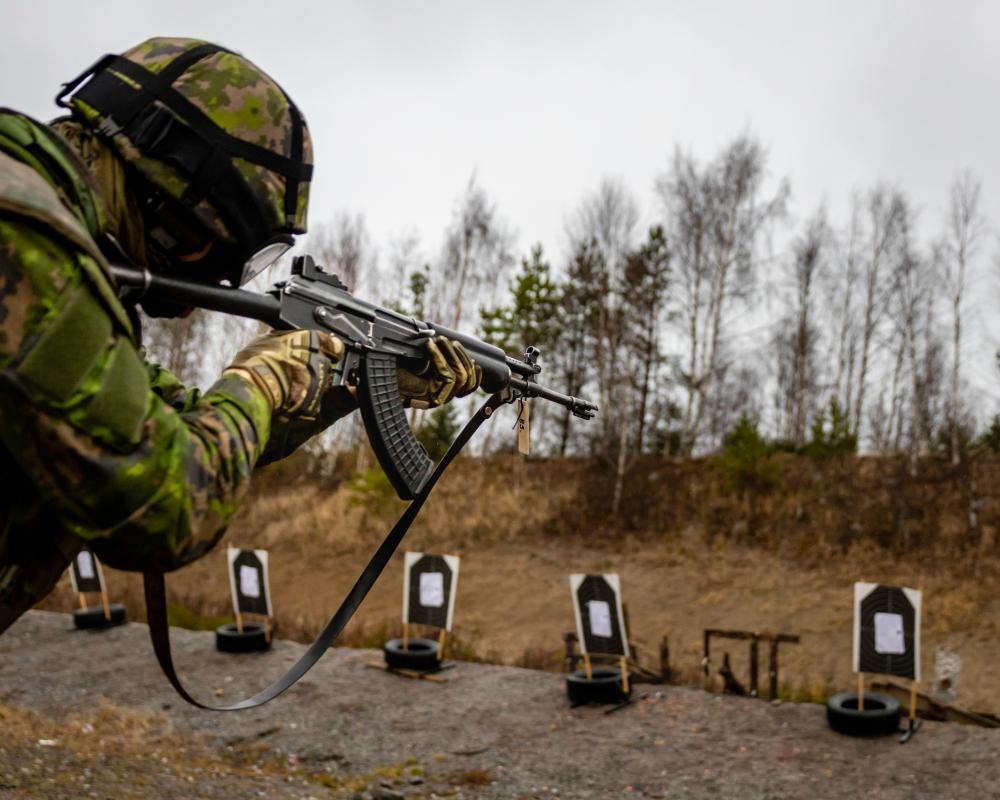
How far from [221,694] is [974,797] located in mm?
6955

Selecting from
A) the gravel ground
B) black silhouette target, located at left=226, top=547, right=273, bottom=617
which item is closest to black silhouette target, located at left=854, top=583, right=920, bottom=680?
the gravel ground

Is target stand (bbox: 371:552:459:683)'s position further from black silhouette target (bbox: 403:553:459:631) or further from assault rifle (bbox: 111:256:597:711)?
assault rifle (bbox: 111:256:597:711)

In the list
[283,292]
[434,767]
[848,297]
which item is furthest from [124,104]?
[848,297]

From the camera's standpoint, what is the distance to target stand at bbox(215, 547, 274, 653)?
10.0 metres

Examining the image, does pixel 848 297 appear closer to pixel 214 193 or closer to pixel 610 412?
pixel 610 412

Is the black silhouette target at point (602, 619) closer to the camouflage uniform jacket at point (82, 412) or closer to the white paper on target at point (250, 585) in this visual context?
the white paper on target at point (250, 585)

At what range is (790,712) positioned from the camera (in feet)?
24.8

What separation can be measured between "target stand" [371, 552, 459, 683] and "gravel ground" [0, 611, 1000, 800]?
0.77 ft

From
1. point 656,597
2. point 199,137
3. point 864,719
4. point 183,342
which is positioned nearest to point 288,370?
point 199,137

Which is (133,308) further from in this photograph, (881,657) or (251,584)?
(251,584)

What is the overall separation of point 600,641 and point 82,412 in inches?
318

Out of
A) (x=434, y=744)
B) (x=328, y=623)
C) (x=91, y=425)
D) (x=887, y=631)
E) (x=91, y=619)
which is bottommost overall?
(x=434, y=744)

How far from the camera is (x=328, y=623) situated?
174 centimetres

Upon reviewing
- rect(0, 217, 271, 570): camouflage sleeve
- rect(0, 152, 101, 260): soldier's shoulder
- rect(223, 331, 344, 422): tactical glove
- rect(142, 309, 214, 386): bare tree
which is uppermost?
rect(142, 309, 214, 386): bare tree
